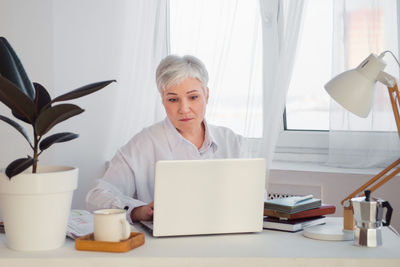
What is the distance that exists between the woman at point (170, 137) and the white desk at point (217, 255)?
717 mm

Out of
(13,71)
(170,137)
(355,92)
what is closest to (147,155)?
(170,137)

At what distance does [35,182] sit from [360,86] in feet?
3.31

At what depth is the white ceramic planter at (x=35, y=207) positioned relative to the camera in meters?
1.58

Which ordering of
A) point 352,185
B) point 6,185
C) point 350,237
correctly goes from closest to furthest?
point 6,185 < point 350,237 < point 352,185

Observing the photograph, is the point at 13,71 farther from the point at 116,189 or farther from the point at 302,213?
the point at 302,213

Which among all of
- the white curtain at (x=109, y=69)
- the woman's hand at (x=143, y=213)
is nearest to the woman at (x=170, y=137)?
the woman's hand at (x=143, y=213)

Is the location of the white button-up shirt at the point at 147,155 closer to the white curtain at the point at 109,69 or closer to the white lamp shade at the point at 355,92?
the white curtain at the point at 109,69

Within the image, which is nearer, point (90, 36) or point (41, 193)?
point (41, 193)

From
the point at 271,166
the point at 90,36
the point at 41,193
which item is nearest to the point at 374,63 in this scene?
the point at 41,193

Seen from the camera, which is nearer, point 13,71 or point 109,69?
point 13,71

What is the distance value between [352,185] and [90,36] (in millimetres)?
1609

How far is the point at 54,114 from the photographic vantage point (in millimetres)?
1568

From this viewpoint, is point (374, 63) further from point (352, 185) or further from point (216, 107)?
point (216, 107)

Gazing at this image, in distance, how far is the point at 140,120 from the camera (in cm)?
340
